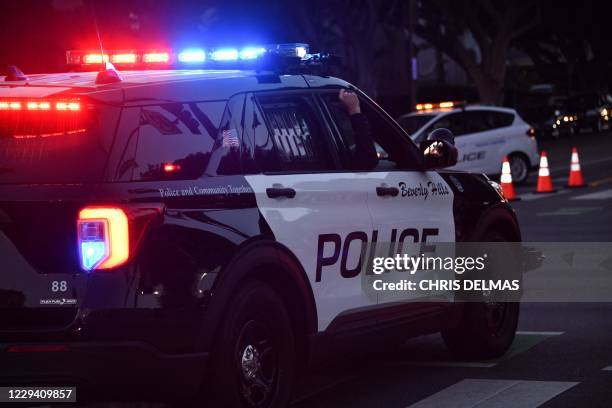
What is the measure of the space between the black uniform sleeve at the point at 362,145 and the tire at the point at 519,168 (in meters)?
20.3

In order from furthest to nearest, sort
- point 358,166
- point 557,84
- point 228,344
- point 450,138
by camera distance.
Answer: point 557,84 → point 450,138 → point 358,166 → point 228,344

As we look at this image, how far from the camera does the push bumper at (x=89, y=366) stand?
233 inches

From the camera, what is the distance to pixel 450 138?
8.55 meters

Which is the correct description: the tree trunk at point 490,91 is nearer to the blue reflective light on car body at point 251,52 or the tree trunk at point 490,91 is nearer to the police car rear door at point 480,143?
the police car rear door at point 480,143

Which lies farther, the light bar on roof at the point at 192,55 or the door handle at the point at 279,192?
the light bar on roof at the point at 192,55

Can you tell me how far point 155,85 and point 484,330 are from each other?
10.5 feet

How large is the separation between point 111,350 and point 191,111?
1260 millimetres

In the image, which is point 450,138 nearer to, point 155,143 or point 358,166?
point 358,166

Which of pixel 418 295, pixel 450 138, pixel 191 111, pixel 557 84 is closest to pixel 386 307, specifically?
pixel 418 295

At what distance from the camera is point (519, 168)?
27.8 meters

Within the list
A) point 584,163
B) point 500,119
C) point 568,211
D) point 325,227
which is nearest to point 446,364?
point 325,227

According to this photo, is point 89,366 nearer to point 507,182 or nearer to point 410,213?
point 410,213

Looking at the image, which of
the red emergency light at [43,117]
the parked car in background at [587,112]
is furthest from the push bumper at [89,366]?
the parked car in background at [587,112]

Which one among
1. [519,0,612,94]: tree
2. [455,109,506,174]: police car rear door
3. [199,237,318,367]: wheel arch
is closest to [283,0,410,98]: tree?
[455,109,506,174]: police car rear door
